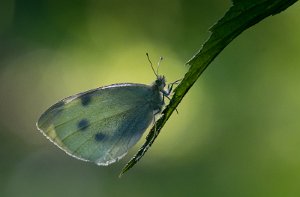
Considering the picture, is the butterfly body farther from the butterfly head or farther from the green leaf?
the green leaf

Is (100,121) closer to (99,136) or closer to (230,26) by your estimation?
(99,136)

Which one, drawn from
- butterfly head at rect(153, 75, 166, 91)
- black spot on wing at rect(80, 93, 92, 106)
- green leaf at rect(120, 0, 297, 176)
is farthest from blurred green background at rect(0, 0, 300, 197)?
green leaf at rect(120, 0, 297, 176)

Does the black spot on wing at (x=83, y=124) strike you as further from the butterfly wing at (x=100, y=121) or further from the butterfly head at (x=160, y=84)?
the butterfly head at (x=160, y=84)

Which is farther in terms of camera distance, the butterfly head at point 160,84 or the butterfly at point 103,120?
the butterfly head at point 160,84

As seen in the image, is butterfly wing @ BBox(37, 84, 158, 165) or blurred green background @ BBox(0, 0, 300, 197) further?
blurred green background @ BBox(0, 0, 300, 197)

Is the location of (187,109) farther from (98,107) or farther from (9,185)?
(98,107)

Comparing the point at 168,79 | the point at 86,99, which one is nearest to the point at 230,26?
the point at 86,99

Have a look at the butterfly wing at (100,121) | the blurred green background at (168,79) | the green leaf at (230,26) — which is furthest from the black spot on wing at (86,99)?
the green leaf at (230,26)

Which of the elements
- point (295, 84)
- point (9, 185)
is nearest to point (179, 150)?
point (295, 84)
